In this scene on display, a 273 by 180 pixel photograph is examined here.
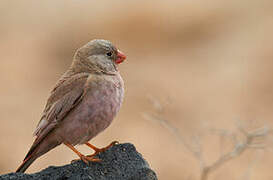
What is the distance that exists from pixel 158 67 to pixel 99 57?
10.1 m

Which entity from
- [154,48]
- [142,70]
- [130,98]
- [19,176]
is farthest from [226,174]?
[19,176]

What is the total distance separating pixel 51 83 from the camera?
15.8 meters

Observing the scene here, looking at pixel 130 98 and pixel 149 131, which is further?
pixel 130 98

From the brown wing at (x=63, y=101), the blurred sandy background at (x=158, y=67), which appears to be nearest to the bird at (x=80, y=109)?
the brown wing at (x=63, y=101)

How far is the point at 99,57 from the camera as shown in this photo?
6.44 metres

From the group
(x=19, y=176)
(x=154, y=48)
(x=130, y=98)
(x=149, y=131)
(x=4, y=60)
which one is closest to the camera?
(x=19, y=176)

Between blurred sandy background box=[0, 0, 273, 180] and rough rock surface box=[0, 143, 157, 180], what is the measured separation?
250 inches

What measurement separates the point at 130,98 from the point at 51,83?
2.30 meters

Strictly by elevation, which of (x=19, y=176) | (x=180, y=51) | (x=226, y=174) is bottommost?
(x=226, y=174)

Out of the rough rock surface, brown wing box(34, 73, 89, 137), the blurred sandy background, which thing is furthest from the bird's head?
the blurred sandy background

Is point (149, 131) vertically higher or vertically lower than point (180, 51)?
lower

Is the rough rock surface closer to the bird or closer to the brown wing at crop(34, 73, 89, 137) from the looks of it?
the bird

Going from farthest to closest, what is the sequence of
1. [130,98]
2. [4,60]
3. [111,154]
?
[4,60] → [130,98] → [111,154]

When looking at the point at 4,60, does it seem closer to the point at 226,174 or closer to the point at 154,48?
the point at 154,48
